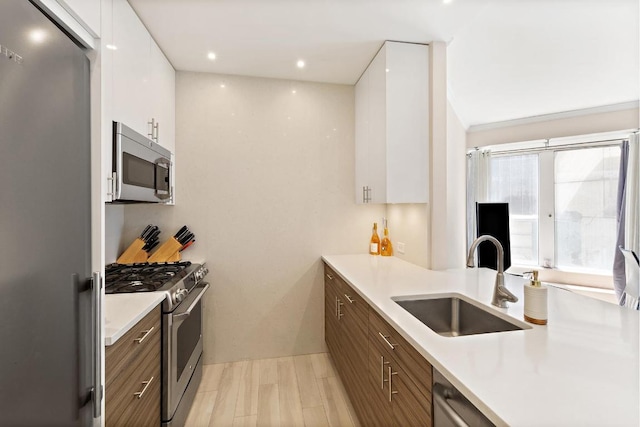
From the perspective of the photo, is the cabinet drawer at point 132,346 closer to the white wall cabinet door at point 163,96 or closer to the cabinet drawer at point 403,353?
the cabinet drawer at point 403,353

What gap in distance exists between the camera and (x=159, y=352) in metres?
1.55

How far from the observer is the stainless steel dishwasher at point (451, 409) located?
787 millimetres

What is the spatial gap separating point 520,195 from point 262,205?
11.1ft

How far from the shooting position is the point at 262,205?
8.53 ft

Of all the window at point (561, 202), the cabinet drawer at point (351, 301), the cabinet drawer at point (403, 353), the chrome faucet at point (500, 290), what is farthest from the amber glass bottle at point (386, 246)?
the window at point (561, 202)

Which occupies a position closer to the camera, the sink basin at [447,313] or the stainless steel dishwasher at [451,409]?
the stainless steel dishwasher at [451,409]

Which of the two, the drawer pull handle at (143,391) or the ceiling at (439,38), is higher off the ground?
the ceiling at (439,38)

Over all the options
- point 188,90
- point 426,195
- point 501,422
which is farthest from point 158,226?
point 501,422

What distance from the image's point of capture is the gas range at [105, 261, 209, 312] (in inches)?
62.5

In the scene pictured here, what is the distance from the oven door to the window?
151 inches

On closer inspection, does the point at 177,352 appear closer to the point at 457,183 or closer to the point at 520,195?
the point at 457,183

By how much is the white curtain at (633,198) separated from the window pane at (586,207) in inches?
6.4

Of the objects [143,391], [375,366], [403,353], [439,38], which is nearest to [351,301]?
[375,366]

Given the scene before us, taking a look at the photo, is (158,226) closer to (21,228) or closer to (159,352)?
(159,352)
